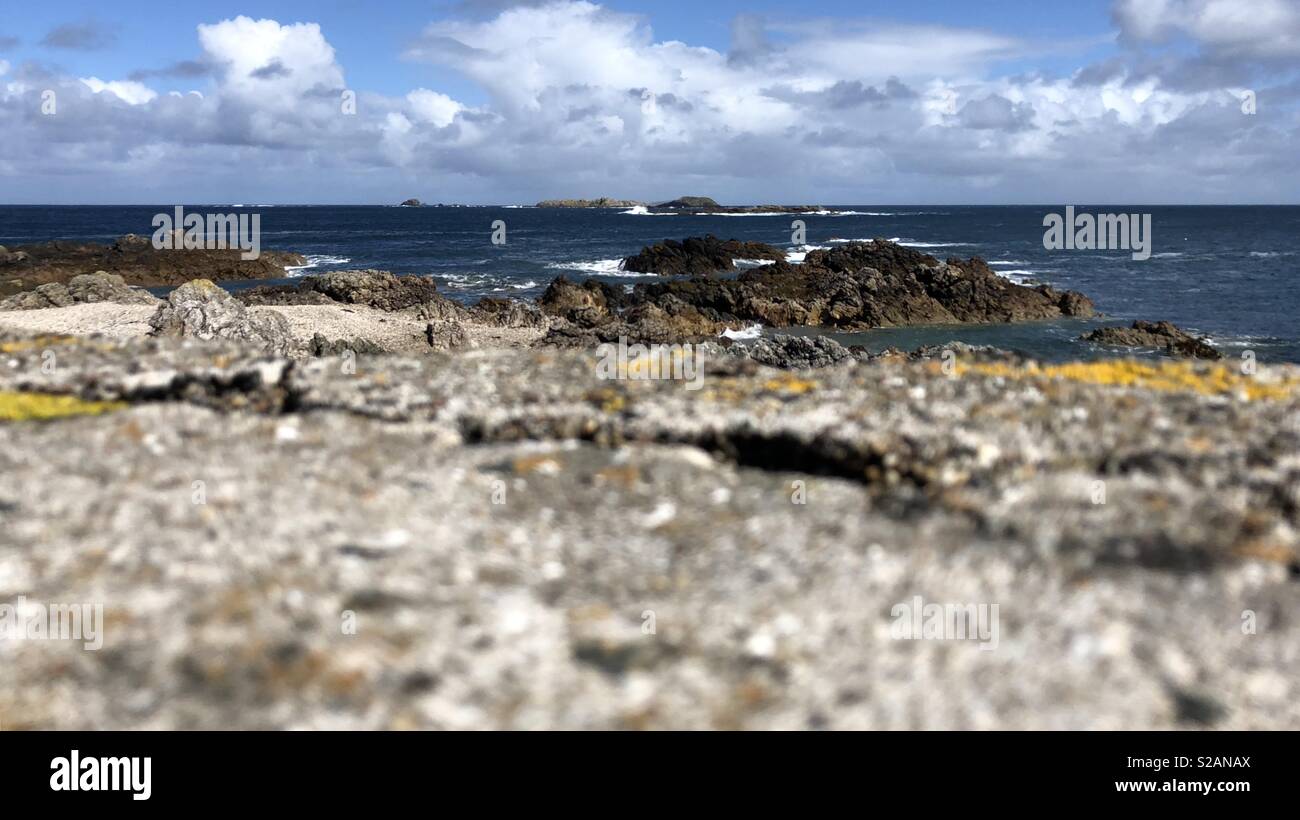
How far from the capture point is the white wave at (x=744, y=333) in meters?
Answer: 49.8

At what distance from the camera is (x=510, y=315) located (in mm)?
51188

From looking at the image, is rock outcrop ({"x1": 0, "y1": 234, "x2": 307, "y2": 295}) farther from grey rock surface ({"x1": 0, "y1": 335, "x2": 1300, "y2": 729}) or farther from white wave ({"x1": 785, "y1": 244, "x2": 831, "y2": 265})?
grey rock surface ({"x1": 0, "y1": 335, "x2": 1300, "y2": 729})

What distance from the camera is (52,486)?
4.86m

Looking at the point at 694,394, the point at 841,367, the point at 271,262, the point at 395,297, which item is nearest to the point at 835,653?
the point at 694,394

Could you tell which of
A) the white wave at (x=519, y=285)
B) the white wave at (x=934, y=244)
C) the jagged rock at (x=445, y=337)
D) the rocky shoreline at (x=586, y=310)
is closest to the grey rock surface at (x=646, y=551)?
the rocky shoreline at (x=586, y=310)

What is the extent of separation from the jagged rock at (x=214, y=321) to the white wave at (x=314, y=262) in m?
44.7

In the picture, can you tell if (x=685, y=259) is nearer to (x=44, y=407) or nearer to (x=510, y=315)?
(x=510, y=315)

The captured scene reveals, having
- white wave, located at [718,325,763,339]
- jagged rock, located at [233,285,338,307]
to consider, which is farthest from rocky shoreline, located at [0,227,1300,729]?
jagged rock, located at [233,285,338,307]

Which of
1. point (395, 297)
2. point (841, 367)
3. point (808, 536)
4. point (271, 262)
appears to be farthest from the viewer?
point (271, 262)

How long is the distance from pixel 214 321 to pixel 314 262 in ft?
204
